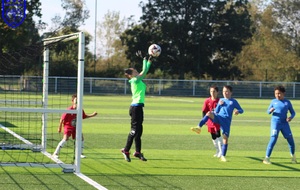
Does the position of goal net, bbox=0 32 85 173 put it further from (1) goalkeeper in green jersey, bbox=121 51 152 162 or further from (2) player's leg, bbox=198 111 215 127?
(2) player's leg, bbox=198 111 215 127

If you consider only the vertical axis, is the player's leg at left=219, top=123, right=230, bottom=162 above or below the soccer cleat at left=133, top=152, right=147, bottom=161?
above

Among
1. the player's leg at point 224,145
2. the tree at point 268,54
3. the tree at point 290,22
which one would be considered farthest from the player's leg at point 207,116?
the tree at point 290,22

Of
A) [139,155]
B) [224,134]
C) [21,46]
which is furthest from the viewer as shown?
[21,46]

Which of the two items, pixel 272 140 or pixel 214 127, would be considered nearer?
pixel 272 140

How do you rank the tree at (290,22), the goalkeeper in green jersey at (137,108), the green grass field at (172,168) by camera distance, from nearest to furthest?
the green grass field at (172,168) → the goalkeeper in green jersey at (137,108) → the tree at (290,22)

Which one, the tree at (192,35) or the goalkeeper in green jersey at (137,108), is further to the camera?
the tree at (192,35)

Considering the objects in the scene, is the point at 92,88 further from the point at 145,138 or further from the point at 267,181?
the point at 267,181

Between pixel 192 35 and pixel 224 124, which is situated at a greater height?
pixel 192 35

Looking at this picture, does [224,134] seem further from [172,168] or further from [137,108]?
[137,108]

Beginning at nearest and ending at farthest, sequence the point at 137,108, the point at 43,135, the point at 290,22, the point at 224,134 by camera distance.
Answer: the point at 137,108 → the point at 224,134 → the point at 43,135 → the point at 290,22

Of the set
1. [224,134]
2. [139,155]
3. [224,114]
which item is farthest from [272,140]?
[139,155]

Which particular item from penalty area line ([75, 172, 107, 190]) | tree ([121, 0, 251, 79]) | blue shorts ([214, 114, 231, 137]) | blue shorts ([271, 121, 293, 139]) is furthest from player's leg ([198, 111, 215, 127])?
tree ([121, 0, 251, 79])

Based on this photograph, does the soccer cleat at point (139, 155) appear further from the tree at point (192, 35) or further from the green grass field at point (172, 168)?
the tree at point (192, 35)

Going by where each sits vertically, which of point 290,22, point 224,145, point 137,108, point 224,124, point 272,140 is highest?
point 290,22
